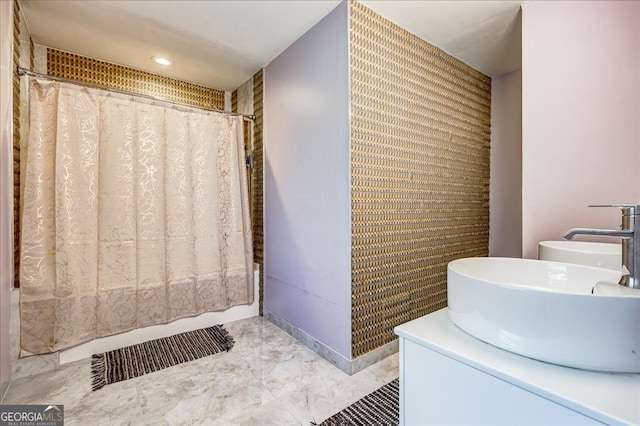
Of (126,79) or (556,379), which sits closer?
(556,379)

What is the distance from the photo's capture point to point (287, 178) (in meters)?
2.29

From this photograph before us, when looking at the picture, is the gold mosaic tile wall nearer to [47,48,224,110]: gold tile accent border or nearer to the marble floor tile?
the marble floor tile

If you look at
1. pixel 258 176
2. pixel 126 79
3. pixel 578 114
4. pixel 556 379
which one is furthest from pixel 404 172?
pixel 126 79

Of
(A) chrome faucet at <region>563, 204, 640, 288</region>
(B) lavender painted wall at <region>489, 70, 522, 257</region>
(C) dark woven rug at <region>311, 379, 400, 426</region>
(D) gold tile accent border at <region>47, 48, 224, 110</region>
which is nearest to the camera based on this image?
(A) chrome faucet at <region>563, 204, 640, 288</region>

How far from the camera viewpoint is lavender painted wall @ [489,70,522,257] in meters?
2.54

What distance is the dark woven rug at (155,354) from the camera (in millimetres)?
1780

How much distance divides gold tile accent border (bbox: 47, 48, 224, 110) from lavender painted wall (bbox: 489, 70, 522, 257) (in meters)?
2.73

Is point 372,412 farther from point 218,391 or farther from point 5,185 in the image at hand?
point 5,185

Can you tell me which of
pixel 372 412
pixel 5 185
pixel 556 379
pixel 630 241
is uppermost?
pixel 5 185

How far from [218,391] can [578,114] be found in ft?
7.15

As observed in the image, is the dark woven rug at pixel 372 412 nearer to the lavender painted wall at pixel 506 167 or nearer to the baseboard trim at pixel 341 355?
the baseboard trim at pixel 341 355

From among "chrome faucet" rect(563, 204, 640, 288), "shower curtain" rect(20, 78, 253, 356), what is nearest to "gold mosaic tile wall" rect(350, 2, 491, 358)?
"chrome faucet" rect(563, 204, 640, 288)

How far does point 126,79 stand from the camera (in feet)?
8.43

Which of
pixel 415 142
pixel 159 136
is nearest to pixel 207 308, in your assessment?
pixel 159 136
